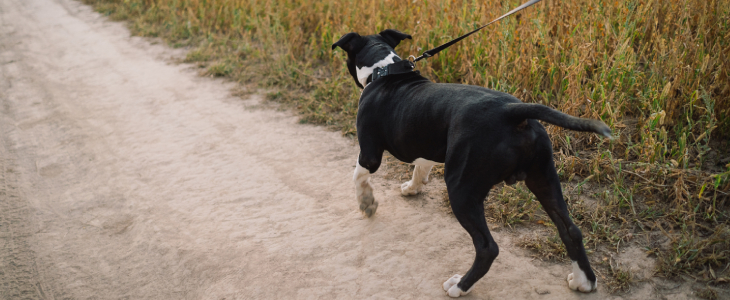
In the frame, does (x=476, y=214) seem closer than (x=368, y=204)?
Yes

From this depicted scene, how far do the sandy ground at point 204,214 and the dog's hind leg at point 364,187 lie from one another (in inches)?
3.3

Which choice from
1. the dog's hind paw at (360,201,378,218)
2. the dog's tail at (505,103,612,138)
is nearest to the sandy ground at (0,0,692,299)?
the dog's hind paw at (360,201,378,218)

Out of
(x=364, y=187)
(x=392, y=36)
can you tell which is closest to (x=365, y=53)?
(x=392, y=36)

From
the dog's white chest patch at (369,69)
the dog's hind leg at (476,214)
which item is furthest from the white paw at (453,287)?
the dog's white chest patch at (369,69)

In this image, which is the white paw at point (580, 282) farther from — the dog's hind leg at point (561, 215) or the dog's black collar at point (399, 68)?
the dog's black collar at point (399, 68)

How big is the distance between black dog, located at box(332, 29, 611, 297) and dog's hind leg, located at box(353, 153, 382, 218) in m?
0.24

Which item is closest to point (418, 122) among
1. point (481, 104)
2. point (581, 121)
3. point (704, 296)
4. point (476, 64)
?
point (481, 104)

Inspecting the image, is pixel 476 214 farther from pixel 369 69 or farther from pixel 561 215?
pixel 369 69

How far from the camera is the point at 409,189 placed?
3.31m

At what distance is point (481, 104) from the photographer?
221cm

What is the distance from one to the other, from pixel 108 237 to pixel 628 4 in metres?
4.25

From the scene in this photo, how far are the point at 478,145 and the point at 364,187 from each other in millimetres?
1079

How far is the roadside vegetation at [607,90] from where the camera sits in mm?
2725

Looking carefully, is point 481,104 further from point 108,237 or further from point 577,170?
point 108,237
